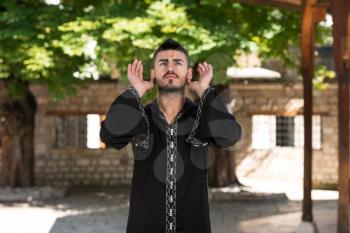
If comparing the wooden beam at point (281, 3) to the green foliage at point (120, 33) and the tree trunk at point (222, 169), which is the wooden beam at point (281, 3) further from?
the tree trunk at point (222, 169)

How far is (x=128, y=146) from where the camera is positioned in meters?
15.1

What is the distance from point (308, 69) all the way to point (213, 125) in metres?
5.68

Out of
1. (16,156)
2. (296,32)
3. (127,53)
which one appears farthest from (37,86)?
(296,32)

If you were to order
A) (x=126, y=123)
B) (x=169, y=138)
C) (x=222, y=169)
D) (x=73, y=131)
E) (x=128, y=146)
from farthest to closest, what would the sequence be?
1. (x=73, y=131)
2. (x=128, y=146)
3. (x=222, y=169)
4. (x=169, y=138)
5. (x=126, y=123)

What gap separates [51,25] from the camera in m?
9.89

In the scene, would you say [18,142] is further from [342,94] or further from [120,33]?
[342,94]

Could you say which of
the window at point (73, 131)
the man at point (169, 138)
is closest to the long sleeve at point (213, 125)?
the man at point (169, 138)

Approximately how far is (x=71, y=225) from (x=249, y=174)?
26.4 ft

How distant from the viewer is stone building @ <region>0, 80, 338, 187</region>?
15.2 m

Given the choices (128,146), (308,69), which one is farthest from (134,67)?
(128,146)

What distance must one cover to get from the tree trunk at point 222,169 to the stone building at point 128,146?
8.45ft

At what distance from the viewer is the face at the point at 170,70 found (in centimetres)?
265

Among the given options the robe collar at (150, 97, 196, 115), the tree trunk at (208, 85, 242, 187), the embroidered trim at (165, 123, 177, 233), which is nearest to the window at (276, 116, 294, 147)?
the tree trunk at (208, 85, 242, 187)

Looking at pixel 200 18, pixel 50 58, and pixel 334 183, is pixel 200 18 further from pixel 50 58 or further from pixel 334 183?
pixel 334 183
